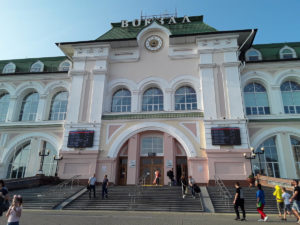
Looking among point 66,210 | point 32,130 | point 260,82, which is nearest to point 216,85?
point 260,82

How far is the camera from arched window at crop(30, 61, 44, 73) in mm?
25419

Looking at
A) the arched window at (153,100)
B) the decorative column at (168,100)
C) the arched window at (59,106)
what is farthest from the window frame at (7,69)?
the decorative column at (168,100)

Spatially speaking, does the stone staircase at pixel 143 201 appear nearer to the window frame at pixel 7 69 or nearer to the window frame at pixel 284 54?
the window frame at pixel 284 54

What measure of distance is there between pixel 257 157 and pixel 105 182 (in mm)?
13199

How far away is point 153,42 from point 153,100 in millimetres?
6427

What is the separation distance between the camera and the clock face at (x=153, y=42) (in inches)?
910

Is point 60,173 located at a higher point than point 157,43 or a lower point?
lower

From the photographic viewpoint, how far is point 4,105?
80.2 ft

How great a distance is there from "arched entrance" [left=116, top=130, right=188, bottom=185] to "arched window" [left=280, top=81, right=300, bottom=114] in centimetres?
1075

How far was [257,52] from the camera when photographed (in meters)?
Answer: 23.0

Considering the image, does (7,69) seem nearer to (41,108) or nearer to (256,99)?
(41,108)

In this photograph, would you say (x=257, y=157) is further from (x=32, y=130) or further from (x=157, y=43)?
(x=32, y=130)

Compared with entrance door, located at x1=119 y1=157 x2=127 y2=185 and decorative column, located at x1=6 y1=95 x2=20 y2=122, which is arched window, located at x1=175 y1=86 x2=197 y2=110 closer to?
entrance door, located at x1=119 y1=157 x2=127 y2=185

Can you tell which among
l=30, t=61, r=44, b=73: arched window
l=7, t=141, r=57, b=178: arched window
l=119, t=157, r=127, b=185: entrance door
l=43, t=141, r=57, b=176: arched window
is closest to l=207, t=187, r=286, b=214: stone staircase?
l=119, t=157, r=127, b=185: entrance door
